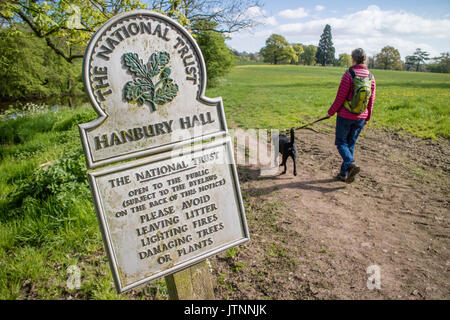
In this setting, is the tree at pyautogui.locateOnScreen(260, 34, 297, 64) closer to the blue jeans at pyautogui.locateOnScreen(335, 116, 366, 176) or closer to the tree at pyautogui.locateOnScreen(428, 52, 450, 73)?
the tree at pyautogui.locateOnScreen(428, 52, 450, 73)

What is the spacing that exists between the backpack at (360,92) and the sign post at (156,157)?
118 inches

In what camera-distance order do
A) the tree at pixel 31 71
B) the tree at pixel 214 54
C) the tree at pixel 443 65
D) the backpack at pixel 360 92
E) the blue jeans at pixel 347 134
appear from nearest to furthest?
the backpack at pixel 360 92 < the blue jeans at pixel 347 134 < the tree at pixel 31 71 < the tree at pixel 214 54 < the tree at pixel 443 65

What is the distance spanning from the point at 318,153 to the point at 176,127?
4.96 meters

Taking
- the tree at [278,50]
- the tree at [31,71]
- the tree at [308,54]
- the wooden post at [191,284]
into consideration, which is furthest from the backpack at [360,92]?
the tree at [308,54]

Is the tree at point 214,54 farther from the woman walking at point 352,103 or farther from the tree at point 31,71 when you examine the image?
the woman walking at point 352,103

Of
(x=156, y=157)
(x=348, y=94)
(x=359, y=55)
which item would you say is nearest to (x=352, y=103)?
(x=348, y=94)

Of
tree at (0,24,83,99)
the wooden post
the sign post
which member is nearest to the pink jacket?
the sign post

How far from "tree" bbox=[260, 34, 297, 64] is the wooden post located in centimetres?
8542

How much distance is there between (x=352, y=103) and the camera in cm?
424

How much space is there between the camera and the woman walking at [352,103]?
4.17 meters

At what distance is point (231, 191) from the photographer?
84.9 inches

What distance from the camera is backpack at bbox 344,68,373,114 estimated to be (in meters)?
4.14
